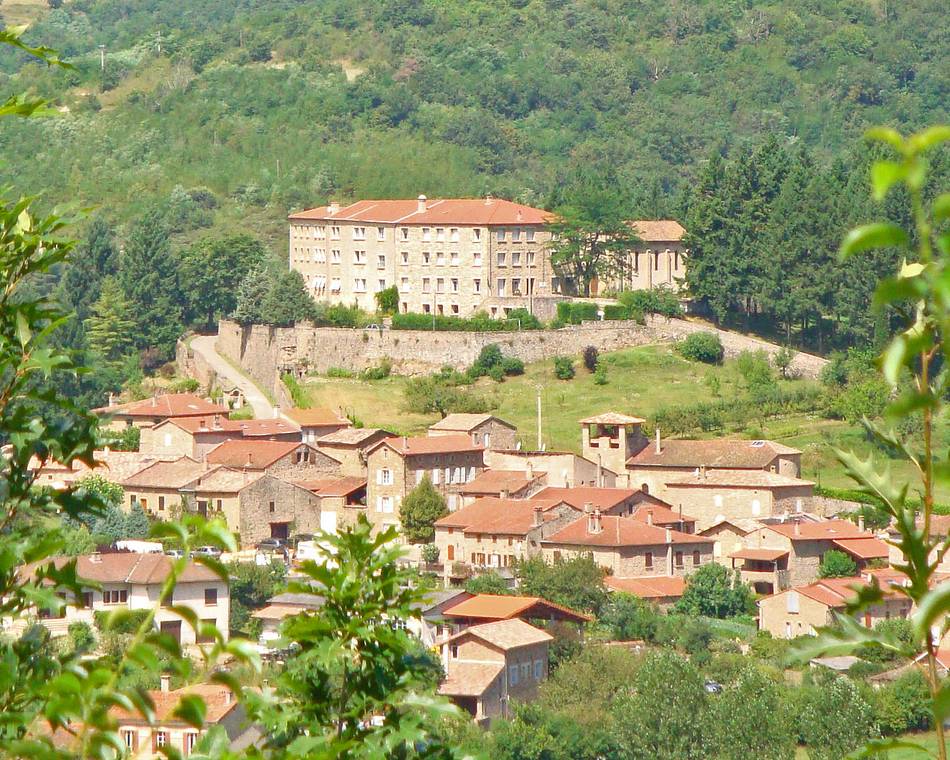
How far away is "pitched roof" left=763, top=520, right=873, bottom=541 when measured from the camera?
45.2 m

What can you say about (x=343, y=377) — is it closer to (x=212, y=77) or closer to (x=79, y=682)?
(x=212, y=77)

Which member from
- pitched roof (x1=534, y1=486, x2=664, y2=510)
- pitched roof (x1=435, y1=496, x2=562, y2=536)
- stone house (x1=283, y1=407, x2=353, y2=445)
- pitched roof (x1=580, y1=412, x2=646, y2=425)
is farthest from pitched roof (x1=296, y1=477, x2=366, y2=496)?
pitched roof (x1=580, y1=412, x2=646, y2=425)

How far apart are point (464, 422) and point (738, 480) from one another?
8.10m

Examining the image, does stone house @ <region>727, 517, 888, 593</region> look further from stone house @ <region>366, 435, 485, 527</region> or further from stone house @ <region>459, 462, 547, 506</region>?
stone house @ <region>366, 435, 485, 527</region>

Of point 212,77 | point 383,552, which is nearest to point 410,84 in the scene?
point 212,77

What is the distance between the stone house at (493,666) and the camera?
37.8 meters

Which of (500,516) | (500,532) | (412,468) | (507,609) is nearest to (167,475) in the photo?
(412,468)

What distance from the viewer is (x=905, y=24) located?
4727 inches

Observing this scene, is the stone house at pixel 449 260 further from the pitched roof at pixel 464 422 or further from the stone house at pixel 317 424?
the pitched roof at pixel 464 422

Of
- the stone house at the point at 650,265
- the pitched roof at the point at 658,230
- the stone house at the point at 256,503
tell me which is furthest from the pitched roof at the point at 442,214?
the stone house at the point at 256,503

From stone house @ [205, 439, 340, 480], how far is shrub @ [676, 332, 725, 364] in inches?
491

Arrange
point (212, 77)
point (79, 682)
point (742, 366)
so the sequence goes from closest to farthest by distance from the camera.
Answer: point (79, 682)
point (742, 366)
point (212, 77)

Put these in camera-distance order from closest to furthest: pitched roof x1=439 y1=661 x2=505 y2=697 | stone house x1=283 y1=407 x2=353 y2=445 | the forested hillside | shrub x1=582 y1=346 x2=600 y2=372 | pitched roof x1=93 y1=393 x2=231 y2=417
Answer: pitched roof x1=439 y1=661 x2=505 y2=697, stone house x1=283 y1=407 x2=353 y2=445, pitched roof x1=93 y1=393 x2=231 y2=417, shrub x1=582 y1=346 x2=600 y2=372, the forested hillside

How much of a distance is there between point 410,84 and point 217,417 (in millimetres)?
53061
